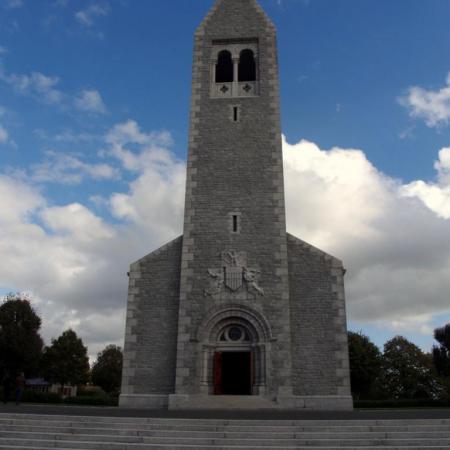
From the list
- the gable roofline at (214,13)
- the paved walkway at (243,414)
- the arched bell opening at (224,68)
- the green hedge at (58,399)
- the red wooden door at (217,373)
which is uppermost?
the gable roofline at (214,13)

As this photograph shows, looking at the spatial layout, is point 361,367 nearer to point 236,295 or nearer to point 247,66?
point 236,295

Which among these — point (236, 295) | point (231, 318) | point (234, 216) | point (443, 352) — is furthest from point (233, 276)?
point (443, 352)

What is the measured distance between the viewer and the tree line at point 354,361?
37.8 meters

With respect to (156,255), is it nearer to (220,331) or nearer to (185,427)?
(220,331)

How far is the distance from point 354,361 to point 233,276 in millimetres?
28674

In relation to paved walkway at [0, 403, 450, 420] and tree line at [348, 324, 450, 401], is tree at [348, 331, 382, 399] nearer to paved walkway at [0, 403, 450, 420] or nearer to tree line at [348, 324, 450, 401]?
tree line at [348, 324, 450, 401]

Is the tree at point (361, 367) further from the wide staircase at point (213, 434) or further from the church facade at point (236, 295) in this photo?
the wide staircase at point (213, 434)

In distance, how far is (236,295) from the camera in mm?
19109

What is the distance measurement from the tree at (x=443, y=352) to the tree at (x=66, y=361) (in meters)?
37.5

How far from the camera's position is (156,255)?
814 inches

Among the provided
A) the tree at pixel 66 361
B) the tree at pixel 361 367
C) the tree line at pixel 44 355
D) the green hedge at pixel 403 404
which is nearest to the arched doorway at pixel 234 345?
the green hedge at pixel 403 404

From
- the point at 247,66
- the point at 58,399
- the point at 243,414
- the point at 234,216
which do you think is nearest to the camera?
the point at 243,414

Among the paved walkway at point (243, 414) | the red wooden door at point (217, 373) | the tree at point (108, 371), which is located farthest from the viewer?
the tree at point (108, 371)

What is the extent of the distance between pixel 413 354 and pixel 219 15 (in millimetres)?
40714
